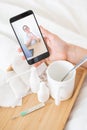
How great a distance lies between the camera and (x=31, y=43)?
0.78m

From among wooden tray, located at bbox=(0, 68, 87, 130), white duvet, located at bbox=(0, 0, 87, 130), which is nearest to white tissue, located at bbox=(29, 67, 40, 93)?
wooden tray, located at bbox=(0, 68, 87, 130)

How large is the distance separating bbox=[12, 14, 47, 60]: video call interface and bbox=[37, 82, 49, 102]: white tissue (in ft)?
0.46

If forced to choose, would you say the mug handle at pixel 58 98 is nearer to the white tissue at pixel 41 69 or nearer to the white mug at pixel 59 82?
the white mug at pixel 59 82

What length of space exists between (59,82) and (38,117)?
117 mm

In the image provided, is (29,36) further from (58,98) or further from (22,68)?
(58,98)

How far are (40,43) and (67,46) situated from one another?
0.42ft

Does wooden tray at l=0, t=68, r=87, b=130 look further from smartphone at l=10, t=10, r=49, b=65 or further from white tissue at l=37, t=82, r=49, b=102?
smartphone at l=10, t=10, r=49, b=65

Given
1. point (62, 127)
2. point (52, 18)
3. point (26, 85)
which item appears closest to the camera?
point (62, 127)

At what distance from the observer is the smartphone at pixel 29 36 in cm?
76

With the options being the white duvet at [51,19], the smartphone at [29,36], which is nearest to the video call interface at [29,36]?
the smartphone at [29,36]

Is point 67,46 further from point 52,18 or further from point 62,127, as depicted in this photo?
point 62,127

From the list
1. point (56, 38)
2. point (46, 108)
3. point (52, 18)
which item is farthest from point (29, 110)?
point (52, 18)

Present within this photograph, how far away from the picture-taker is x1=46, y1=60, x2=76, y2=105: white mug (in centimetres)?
67

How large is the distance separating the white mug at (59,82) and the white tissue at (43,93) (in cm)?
2
